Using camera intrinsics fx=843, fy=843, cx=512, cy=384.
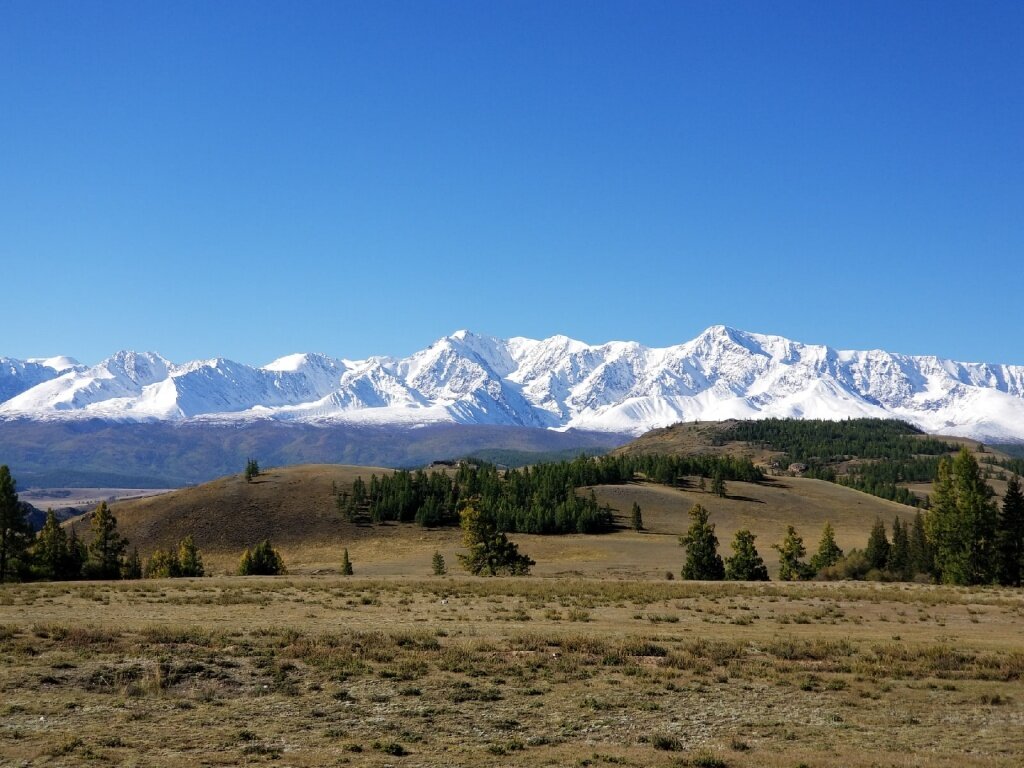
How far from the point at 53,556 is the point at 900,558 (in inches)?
3086

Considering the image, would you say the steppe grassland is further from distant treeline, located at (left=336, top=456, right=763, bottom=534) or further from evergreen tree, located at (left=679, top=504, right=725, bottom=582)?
distant treeline, located at (left=336, top=456, right=763, bottom=534)

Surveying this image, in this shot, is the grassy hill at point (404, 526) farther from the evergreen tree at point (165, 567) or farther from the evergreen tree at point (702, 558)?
the evergreen tree at point (165, 567)

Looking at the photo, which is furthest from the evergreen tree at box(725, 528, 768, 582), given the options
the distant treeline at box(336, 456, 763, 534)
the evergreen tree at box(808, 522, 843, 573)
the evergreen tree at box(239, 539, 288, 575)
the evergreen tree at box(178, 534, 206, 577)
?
the distant treeline at box(336, 456, 763, 534)

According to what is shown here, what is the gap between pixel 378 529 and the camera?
15538 cm

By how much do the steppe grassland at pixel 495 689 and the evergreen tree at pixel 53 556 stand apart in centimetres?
3567

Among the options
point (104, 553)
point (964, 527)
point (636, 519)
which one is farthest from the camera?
point (636, 519)

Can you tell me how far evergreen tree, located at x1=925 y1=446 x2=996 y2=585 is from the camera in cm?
6600

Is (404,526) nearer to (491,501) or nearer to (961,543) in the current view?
(491,501)

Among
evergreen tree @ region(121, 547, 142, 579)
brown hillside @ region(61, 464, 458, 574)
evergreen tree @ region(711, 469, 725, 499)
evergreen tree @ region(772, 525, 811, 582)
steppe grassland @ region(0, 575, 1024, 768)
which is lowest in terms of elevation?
brown hillside @ region(61, 464, 458, 574)

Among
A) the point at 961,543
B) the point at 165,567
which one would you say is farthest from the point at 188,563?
the point at 961,543

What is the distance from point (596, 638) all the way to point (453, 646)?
538 centimetres

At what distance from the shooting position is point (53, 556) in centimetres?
7288

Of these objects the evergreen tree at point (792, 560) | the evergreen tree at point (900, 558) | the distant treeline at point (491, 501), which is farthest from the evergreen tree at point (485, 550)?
the distant treeline at point (491, 501)

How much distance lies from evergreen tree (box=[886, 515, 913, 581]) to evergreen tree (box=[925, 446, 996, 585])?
10501 millimetres
